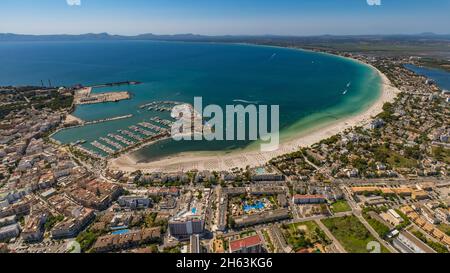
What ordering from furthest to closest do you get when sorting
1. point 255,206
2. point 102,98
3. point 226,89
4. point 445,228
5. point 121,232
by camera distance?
point 226,89
point 102,98
point 255,206
point 121,232
point 445,228

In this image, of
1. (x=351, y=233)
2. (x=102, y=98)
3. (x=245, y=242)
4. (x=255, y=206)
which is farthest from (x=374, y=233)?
(x=102, y=98)

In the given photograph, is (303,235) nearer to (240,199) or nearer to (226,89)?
(240,199)

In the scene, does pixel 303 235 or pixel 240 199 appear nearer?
pixel 303 235

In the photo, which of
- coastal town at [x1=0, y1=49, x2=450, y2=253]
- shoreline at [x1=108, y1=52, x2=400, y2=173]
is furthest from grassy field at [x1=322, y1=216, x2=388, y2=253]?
shoreline at [x1=108, y1=52, x2=400, y2=173]

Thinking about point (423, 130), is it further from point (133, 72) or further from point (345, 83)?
point (133, 72)
